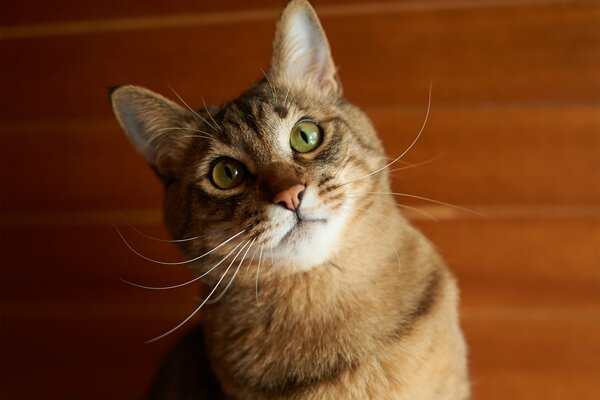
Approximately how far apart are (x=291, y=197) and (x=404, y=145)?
731 mm

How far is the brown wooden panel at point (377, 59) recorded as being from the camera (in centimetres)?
132

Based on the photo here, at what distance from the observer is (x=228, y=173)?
2.80 ft

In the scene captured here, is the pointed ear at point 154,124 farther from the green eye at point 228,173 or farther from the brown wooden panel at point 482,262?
the brown wooden panel at point 482,262

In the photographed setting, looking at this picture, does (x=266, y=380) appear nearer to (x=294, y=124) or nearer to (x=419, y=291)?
(x=419, y=291)

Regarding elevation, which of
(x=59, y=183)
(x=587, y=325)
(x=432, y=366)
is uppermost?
(x=59, y=183)

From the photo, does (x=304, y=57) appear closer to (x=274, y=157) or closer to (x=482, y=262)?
(x=274, y=157)

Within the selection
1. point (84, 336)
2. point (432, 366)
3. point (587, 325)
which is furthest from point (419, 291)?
point (84, 336)

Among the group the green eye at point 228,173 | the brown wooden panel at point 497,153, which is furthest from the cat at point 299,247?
the brown wooden panel at point 497,153

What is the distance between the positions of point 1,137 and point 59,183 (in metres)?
0.22

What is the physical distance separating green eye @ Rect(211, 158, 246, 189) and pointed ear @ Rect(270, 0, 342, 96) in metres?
0.19

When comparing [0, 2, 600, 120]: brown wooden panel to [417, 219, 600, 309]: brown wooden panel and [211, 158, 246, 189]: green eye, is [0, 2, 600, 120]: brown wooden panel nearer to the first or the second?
[417, 219, 600, 309]: brown wooden panel

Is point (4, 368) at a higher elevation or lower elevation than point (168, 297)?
lower

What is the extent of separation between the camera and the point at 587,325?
1355 millimetres

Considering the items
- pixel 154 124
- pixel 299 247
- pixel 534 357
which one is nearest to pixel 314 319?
pixel 299 247
